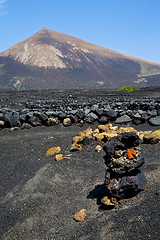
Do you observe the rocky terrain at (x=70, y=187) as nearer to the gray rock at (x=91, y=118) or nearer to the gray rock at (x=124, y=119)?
the gray rock at (x=124, y=119)

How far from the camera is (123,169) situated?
133 inches

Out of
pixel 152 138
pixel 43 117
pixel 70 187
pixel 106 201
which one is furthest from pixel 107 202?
pixel 43 117

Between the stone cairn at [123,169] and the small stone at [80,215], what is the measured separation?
330 millimetres

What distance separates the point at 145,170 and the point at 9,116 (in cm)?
623

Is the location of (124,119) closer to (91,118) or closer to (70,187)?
(91,118)

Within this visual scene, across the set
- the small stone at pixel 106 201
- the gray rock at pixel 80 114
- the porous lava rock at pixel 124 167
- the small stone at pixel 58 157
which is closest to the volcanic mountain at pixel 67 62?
the gray rock at pixel 80 114

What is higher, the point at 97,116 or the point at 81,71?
the point at 81,71

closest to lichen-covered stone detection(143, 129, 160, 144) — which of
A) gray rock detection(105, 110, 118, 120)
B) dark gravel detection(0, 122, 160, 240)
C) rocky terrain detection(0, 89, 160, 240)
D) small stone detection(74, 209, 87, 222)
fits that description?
rocky terrain detection(0, 89, 160, 240)

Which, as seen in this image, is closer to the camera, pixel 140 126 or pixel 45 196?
pixel 45 196

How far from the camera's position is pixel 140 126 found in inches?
292

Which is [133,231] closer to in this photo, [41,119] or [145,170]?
[145,170]

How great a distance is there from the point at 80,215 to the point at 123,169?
963 mm

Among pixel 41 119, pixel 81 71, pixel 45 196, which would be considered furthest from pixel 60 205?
pixel 81 71

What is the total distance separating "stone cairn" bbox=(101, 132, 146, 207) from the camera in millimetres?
3350
